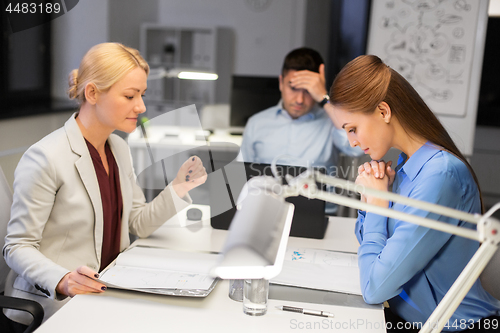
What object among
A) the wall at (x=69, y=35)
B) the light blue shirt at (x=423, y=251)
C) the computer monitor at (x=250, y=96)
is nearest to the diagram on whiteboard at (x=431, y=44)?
the computer monitor at (x=250, y=96)

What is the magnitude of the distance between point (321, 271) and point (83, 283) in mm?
636

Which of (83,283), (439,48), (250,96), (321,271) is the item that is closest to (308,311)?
Answer: (321,271)

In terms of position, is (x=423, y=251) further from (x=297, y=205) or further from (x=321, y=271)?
(x=297, y=205)

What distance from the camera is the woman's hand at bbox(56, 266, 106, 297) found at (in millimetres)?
1136

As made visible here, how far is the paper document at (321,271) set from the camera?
4.00 ft

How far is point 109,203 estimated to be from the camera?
150 centimetres

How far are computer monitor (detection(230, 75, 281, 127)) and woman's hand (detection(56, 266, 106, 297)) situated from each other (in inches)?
87.3

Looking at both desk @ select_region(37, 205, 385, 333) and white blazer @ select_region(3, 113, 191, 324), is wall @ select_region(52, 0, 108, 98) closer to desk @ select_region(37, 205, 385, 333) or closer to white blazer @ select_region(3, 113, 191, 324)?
white blazer @ select_region(3, 113, 191, 324)

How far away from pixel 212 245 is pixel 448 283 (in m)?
0.73

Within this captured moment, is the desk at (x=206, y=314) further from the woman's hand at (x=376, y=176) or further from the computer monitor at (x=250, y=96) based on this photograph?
the computer monitor at (x=250, y=96)

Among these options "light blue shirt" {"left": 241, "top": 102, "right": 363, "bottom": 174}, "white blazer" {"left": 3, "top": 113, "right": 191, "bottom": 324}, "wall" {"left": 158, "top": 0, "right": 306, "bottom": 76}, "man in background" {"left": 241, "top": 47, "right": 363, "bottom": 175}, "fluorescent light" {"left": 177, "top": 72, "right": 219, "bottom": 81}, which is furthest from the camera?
"wall" {"left": 158, "top": 0, "right": 306, "bottom": 76}

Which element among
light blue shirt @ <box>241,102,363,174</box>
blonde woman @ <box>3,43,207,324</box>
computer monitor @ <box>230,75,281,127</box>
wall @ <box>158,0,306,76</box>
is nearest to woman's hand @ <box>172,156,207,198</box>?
blonde woman @ <box>3,43,207,324</box>

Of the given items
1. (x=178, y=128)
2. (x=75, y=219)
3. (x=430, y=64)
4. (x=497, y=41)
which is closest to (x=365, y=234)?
(x=75, y=219)

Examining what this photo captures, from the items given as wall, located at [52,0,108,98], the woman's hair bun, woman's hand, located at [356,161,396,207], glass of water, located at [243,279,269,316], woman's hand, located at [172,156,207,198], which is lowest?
glass of water, located at [243,279,269,316]
